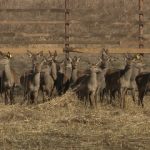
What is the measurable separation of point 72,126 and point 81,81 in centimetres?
347

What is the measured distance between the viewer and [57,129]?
33.4ft

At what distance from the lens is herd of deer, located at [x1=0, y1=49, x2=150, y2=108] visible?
1346cm

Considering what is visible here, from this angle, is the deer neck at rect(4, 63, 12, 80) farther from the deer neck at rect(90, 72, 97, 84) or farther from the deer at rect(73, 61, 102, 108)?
the deer neck at rect(90, 72, 97, 84)

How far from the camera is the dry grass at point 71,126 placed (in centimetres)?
909

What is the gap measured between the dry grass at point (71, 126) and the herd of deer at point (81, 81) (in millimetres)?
747

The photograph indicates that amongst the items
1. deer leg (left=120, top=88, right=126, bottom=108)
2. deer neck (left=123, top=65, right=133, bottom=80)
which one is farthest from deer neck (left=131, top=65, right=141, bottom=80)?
deer leg (left=120, top=88, right=126, bottom=108)

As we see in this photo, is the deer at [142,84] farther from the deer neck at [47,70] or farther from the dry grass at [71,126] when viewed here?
the deer neck at [47,70]

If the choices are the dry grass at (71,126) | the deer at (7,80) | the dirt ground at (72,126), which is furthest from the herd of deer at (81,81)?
the dry grass at (71,126)

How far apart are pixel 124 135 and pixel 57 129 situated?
4.12ft

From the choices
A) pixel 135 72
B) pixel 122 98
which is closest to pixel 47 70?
pixel 135 72

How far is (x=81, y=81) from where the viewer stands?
1375 cm

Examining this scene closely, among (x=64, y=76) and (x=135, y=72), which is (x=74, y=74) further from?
(x=135, y=72)

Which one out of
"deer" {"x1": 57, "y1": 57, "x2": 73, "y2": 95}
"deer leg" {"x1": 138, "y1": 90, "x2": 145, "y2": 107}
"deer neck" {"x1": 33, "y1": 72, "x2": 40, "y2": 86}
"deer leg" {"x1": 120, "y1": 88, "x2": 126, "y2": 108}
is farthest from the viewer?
"deer" {"x1": 57, "y1": 57, "x2": 73, "y2": 95}

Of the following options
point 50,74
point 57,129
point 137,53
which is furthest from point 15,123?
point 137,53
